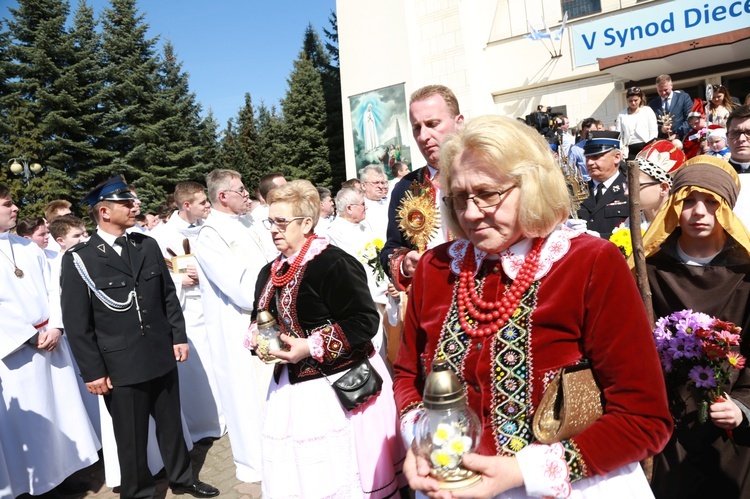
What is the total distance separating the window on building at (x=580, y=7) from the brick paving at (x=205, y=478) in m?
17.1

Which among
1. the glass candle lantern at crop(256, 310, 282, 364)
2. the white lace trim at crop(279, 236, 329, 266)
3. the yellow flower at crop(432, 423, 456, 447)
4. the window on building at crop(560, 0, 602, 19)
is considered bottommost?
the yellow flower at crop(432, 423, 456, 447)

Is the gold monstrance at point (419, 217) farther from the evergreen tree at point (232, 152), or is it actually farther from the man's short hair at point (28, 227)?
the evergreen tree at point (232, 152)

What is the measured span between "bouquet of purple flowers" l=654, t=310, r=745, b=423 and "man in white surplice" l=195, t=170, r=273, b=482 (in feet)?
11.4

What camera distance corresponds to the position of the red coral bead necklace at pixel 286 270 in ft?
11.6

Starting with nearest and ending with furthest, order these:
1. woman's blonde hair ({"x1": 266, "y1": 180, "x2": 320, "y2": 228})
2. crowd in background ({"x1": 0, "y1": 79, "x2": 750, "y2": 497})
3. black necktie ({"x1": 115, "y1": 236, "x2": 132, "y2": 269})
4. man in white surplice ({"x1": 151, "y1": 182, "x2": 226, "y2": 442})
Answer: crowd in background ({"x1": 0, "y1": 79, "x2": 750, "y2": 497})
woman's blonde hair ({"x1": 266, "y1": 180, "x2": 320, "y2": 228})
black necktie ({"x1": 115, "y1": 236, "x2": 132, "y2": 269})
man in white surplice ({"x1": 151, "y1": 182, "x2": 226, "y2": 442})

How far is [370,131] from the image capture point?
2086 cm

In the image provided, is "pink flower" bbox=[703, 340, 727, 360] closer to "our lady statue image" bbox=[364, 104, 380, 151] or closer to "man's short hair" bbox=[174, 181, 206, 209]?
"man's short hair" bbox=[174, 181, 206, 209]

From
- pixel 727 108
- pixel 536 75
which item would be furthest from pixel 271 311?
pixel 536 75

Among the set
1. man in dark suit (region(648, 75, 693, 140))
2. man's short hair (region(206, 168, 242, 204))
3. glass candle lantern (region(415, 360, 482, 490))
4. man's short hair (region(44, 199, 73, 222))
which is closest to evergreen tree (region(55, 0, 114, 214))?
man's short hair (region(44, 199, 73, 222))

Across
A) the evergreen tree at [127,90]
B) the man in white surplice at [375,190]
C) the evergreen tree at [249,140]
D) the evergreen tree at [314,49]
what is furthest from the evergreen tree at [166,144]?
the man in white surplice at [375,190]

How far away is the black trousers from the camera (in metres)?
4.39

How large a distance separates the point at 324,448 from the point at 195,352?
3.50 m

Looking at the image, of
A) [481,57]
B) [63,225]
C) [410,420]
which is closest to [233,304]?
[63,225]

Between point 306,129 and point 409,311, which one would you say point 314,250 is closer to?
point 409,311
